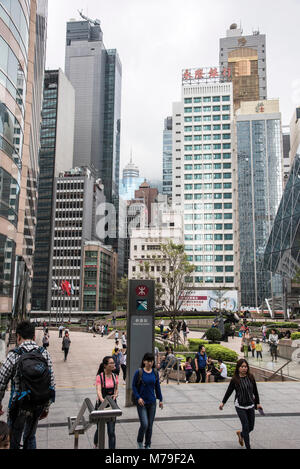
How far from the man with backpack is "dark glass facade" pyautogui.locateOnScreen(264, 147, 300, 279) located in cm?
3978

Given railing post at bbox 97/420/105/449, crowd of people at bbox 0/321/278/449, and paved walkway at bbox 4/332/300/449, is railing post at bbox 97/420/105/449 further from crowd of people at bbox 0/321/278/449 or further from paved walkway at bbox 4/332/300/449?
paved walkway at bbox 4/332/300/449

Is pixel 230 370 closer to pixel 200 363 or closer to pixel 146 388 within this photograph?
pixel 200 363

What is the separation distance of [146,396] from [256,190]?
339 ft

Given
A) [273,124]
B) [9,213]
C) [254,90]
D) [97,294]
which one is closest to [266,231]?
[273,124]

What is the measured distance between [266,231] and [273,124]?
29.0m

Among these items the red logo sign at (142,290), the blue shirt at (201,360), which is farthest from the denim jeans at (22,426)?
the blue shirt at (201,360)

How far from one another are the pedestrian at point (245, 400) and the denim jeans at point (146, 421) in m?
1.43

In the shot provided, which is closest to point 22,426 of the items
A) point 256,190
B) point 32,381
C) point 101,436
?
point 32,381

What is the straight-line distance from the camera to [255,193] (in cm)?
10500

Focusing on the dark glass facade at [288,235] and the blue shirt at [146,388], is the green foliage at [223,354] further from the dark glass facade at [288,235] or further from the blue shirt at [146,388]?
the dark glass facade at [288,235]

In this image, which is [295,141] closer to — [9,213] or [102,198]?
[102,198]

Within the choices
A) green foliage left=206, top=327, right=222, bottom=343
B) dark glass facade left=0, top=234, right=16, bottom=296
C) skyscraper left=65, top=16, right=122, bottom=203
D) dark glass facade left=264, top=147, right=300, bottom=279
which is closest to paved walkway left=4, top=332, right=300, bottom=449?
dark glass facade left=0, top=234, right=16, bottom=296

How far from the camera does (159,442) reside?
7.19 metres

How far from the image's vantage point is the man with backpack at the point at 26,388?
5004 mm
